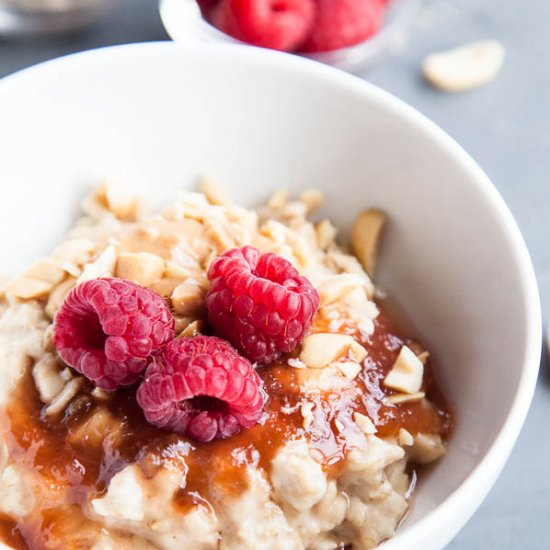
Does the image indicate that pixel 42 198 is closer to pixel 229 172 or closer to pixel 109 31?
pixel 229 172

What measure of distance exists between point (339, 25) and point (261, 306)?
145cm

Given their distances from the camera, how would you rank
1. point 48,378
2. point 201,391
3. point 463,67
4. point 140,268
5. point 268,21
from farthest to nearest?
point 463,67 < point 268,21 < point 140,268 < point 48,378 < point 201,391

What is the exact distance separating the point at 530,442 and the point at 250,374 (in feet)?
3.18

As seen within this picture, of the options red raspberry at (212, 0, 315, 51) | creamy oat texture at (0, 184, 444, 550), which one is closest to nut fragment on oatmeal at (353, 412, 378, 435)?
creamy oat texture at (0, 184, 444, 550)

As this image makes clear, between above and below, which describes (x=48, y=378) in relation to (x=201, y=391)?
below

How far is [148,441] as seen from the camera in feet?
5.09

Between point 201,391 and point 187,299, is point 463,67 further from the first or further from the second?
point 201,391

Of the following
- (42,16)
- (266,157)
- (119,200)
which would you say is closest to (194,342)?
(119,200)

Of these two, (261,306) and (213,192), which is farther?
(213,192)

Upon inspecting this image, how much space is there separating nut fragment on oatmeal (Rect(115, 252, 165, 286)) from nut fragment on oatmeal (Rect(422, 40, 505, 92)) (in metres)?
1.45

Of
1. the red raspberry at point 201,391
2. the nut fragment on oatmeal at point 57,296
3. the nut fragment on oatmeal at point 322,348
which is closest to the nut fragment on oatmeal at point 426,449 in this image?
the nut fragment on oatmeal at point 322,348

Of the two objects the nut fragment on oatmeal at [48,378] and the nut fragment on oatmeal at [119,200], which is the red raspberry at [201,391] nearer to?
the nut fragment on oatmeal at [48,378]

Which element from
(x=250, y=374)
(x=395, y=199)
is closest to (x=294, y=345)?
(x=250, y=374)

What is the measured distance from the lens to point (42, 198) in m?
2.05
